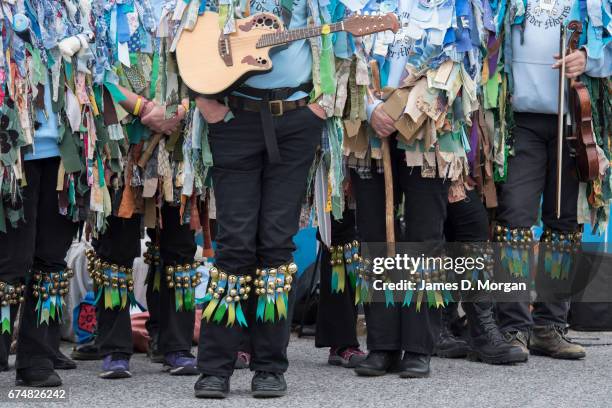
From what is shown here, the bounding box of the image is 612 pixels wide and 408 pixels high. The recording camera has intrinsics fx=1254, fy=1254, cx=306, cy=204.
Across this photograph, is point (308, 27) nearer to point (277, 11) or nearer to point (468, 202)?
point (277, 11)

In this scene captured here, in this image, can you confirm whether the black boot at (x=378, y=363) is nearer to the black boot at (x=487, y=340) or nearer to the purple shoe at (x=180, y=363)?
the black boot at (x=487, y=340)

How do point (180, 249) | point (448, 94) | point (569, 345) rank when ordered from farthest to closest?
point (569, 345) < point (180, 249) < point (448, 94)

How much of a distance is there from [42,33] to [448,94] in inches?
75.6

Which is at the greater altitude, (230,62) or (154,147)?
(230,62)

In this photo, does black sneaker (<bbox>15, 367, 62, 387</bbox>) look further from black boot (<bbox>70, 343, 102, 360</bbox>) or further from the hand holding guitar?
the hand holding guitar

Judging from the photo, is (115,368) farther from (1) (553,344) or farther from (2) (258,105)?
(1) (553,344)

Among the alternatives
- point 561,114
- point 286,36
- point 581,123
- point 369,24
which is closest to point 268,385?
point 286,36

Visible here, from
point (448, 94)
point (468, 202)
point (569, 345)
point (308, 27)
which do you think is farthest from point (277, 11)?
point (569, 345)

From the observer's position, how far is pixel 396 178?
6.29 m

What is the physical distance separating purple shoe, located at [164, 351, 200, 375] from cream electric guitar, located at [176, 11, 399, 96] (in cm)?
162

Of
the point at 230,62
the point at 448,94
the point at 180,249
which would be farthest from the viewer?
the point at 180,249

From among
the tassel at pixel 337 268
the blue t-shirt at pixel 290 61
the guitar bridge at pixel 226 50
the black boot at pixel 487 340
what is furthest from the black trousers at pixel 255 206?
the black boot at pixel 487 340

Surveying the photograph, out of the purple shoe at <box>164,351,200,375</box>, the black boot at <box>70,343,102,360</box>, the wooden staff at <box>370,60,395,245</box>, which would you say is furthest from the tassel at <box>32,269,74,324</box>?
the wooden staff at <box>370,60,395,245</box>

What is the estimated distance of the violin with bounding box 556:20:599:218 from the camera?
22.0 ft
